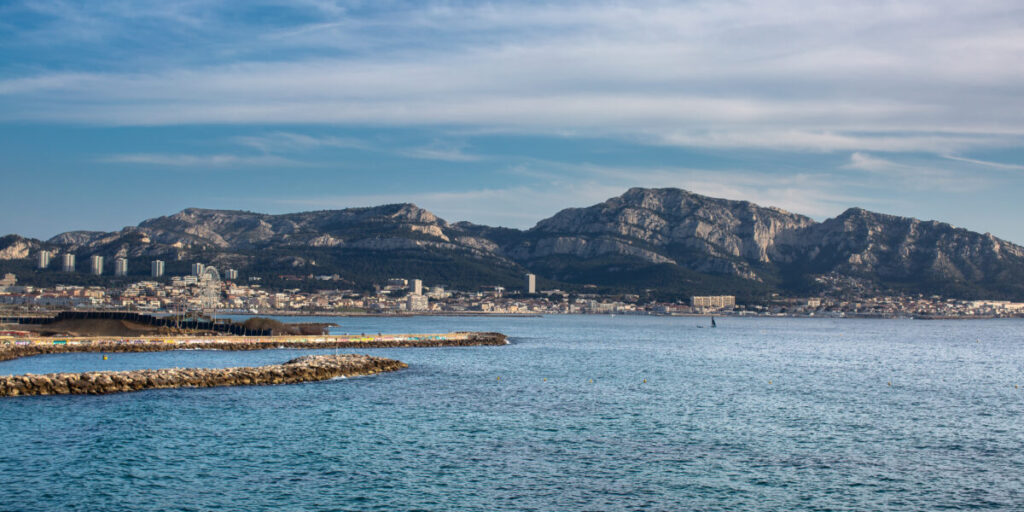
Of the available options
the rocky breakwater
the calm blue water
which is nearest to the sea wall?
the calm blue water

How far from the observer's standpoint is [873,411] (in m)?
38.5

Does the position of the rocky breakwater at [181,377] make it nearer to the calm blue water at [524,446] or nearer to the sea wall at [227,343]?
the calm blue water at [524,446]

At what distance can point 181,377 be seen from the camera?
4497 centimetres

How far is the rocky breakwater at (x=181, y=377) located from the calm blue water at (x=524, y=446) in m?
2.07

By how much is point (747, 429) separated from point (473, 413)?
11.5 meters

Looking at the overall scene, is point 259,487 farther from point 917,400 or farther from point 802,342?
point 802,342

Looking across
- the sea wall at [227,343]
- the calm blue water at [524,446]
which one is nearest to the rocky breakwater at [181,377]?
the calm blue water at [524,446]

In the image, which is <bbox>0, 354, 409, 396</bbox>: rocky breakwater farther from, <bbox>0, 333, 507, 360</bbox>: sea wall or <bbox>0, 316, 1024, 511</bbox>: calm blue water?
<bbox>0, 333, 507, 360</bbox>: sea wall

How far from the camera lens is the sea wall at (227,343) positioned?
69744 millimetres

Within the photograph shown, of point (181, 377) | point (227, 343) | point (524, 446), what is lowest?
point (524, 446)

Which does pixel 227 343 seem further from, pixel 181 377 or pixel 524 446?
pixel 524 446

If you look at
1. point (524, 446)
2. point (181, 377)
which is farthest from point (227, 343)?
point (524, 446)

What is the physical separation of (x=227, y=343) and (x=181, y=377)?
37.0 meters

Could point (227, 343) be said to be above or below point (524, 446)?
above
